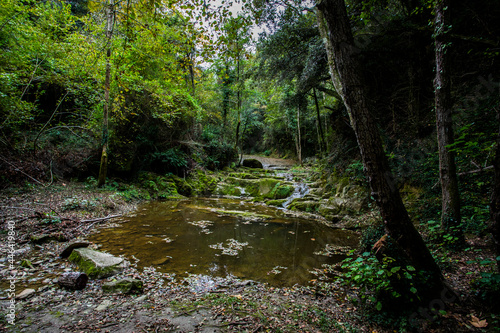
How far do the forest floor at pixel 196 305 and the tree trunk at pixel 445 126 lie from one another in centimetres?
61

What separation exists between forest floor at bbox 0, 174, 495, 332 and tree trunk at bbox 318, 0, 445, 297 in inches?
25.3

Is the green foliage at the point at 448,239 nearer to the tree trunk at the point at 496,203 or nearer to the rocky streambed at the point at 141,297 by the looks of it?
the tree trunk at the point at 496,203

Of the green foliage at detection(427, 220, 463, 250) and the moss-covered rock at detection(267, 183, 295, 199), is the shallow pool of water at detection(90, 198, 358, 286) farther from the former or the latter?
the moss-covered rock at detection(267, 183, 295, 199)

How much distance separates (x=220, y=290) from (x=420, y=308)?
106 inches

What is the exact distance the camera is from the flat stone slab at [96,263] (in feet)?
10.6

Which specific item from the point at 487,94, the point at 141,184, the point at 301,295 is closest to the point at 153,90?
the point at 141,184

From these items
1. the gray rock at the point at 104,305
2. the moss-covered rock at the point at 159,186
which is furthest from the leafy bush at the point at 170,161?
the gray rock at the point at 104,305

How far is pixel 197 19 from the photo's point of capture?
157 inches

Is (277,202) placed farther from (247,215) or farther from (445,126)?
(445,126)

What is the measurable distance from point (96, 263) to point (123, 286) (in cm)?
86

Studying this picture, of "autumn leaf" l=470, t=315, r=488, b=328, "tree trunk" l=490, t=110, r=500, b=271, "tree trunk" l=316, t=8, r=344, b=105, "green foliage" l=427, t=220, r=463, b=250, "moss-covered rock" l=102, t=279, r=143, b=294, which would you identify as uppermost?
"tree trunk" l=316, t=8, r=344, b=105

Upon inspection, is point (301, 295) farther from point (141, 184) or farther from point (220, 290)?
point (141, 184)

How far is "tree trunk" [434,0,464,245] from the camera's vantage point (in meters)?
3.75

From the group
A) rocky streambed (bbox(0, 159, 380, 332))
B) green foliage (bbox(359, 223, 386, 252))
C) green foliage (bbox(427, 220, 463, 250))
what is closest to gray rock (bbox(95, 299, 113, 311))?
rocky streambed (bbox(0, 159, 380, 332))
